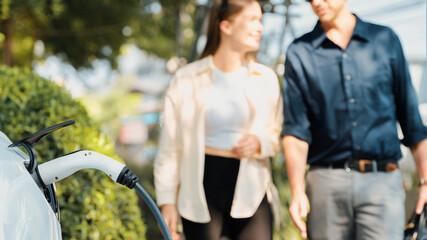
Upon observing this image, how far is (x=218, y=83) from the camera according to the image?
8.28 feet

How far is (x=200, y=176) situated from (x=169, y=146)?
224 millimetres

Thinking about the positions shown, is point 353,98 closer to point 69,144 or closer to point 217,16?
point 217,16

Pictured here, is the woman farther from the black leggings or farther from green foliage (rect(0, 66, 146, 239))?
green foliage (rect(0, 66, 146, 239))

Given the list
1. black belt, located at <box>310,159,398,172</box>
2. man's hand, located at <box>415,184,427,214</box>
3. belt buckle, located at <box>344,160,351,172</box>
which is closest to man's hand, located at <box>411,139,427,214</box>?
man's hand, located at <box>415,184,427,214</box>

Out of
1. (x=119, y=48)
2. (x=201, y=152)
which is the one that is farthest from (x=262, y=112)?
(x=119, y=48)

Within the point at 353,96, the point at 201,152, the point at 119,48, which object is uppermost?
the point at 353,96

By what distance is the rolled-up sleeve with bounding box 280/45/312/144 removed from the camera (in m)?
2.27

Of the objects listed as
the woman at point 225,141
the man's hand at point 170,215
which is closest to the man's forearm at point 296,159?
the woman at point 225,141

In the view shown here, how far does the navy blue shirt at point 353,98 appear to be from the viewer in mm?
2217

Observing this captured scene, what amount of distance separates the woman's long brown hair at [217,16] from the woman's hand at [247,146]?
51 centimetres

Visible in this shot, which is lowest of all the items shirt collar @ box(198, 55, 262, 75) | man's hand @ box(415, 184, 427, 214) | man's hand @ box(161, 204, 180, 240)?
man's hand @ box(161, 204, 180, 240)

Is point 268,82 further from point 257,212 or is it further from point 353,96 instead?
point 257,212

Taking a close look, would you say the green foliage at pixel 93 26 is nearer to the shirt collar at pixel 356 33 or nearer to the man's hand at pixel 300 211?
the shirt collar at pixel 356 33

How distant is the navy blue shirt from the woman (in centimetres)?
18
